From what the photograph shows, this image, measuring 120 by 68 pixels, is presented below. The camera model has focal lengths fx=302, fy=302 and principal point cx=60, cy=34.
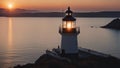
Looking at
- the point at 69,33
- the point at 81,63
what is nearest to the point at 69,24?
the point at 69,33

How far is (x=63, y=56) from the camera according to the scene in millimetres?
20734

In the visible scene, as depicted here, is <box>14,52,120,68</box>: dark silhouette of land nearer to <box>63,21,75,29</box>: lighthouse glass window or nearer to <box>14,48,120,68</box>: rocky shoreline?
<box>14,48,120,68</box>: rocky shoreline

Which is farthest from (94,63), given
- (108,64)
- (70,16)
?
(70,16)

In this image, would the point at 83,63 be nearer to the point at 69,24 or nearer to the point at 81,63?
the point at 81,63

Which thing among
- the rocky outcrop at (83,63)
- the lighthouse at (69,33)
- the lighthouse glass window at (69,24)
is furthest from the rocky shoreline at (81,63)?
the lighthouse glass window at (69,24)

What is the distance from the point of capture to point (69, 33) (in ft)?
66.4

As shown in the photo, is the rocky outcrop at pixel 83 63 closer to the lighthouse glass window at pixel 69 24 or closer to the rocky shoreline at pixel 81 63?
the rocky shoreline at pixel 81 63

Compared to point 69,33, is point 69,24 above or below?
above

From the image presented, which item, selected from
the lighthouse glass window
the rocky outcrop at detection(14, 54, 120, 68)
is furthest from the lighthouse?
the rocky outcrop at detection(14, 54, 120, 68)

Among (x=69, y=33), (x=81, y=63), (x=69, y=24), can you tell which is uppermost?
(x=69, y=24)

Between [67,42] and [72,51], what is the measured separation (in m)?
0.76

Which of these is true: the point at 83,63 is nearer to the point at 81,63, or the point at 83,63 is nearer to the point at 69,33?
the point at 81,63

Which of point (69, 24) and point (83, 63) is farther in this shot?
point (69, 24)

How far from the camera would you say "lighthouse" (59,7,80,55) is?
2019 centimetres
